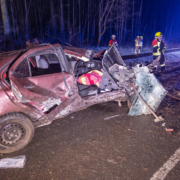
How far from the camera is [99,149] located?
9.02 feet

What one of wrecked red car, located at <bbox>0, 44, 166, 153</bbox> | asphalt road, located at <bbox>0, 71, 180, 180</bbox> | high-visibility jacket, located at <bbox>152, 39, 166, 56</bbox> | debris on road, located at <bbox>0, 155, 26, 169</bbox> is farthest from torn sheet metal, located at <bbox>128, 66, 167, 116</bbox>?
high-visibility jacket, located at <bbox>152, 39, 166, 56</bbox>

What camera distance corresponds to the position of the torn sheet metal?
3.78m

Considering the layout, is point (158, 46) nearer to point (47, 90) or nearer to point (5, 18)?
point (47, 90)

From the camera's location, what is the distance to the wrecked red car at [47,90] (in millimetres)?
2633

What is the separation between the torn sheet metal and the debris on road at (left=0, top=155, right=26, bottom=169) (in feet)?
8.58

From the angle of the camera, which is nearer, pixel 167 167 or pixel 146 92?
pixel 167 167

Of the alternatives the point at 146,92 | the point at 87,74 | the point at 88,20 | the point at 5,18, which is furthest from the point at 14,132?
the point at 88,20

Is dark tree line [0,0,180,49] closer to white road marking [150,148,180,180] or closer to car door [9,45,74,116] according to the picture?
car door [9,45,74,116]

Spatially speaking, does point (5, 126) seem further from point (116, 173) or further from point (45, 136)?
point (116, 173)

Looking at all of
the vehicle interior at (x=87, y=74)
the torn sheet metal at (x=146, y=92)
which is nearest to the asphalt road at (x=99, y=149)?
the torn sheet metal at (x=146, y=92)

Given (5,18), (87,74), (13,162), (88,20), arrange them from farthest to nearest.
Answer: (88,20) < (5,18) < (87,74) < (13,162)

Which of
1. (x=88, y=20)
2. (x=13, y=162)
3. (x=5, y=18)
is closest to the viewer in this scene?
(x=13, y=162)

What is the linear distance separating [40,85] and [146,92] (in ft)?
8.67

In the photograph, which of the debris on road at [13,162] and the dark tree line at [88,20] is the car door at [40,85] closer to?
the debris on road at [13,162]
